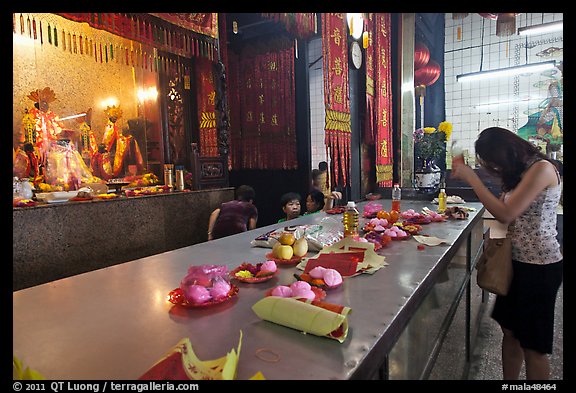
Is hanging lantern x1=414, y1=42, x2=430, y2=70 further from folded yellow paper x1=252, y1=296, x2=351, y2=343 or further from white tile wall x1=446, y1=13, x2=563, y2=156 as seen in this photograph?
folded yellow paper x1=252, y1=296, x2=351, y2=343

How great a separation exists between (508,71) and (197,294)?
25.5ft

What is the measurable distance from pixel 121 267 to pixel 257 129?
13.5 feet

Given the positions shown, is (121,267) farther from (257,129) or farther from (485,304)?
(257,129)

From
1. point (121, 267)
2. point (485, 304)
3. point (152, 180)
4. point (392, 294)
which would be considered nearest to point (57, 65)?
point (152, 180)

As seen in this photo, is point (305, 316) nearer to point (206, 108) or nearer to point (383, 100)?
point (383, 100)

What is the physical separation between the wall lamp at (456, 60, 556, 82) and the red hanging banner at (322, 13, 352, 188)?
14.0 feet

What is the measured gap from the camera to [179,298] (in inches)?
39.8

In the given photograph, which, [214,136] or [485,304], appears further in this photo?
[214,136]

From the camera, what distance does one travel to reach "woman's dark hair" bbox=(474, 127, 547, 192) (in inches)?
65.8

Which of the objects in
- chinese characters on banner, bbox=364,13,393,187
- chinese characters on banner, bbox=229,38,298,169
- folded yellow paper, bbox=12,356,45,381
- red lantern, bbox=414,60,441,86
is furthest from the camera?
red lantern, bbox=414,60,441,86

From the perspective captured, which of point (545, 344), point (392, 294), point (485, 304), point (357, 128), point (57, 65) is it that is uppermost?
point (57, 65)

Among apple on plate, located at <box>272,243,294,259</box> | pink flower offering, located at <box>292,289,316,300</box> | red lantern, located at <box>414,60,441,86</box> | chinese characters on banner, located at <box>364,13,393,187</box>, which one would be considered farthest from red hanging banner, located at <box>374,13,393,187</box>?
pink flower offering, located at <box>292,289,316,300</box>

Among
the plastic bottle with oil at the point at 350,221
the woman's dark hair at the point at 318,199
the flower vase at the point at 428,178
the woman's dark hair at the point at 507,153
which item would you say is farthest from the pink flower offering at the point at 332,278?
the flower vase at the point at 428,178

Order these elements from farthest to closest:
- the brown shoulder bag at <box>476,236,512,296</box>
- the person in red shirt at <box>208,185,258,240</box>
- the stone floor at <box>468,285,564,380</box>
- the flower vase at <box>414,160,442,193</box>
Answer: the flower vase at <box>414,160,442,193</box> < the person in red shirt at <box>208,185,258,240</box> < the stone floor at <box>468,285,564,380</box> < the brown shoulder bag at <box>476,236,512,296</box>
